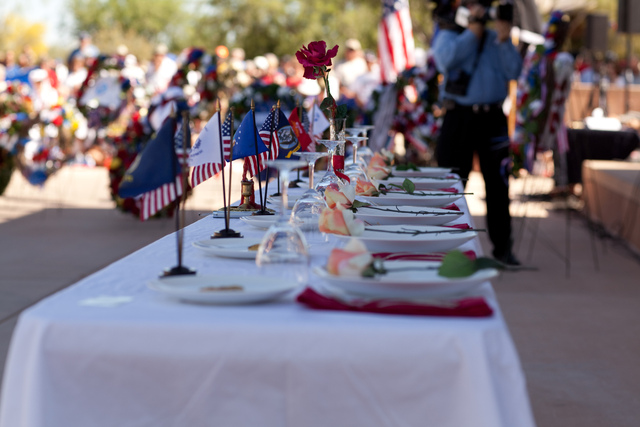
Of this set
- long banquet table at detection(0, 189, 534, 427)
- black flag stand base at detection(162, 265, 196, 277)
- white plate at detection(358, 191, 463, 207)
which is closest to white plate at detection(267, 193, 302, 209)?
white plate at detection(358, 191, 463, 207)

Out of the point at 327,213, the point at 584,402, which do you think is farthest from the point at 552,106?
the point at 327,213

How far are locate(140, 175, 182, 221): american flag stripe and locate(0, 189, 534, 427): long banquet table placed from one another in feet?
2.01

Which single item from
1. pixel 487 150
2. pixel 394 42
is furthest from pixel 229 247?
pixel 394 42

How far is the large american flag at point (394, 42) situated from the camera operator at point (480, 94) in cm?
424

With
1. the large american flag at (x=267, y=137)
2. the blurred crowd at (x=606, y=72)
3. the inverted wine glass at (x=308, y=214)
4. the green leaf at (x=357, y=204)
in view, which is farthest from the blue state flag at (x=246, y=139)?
the blurred crowd at (x=606, y=72)

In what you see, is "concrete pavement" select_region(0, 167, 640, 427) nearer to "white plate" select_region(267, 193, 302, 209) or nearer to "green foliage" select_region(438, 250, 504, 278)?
"white plate" select_region(267, 193, 302, 209)

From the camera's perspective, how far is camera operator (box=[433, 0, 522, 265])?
24.1 ft

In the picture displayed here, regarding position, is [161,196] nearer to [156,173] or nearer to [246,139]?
[156,173]

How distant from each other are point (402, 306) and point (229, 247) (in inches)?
32.5

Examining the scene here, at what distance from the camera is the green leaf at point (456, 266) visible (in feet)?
6.61

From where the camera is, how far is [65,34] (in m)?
62.0

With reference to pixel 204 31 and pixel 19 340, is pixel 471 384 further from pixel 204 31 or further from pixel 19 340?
pixel 204 31

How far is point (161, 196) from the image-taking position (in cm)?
252

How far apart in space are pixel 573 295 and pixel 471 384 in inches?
212
